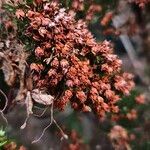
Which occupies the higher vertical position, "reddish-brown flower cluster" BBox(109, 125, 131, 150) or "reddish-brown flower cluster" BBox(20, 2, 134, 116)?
"reddish-brown flower cluster" BBox(20, 2, 134, 116)

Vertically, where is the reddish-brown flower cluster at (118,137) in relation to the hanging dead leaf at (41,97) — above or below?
below

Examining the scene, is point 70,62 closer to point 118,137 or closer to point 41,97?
point 41,97

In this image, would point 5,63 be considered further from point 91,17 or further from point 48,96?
point 91,17

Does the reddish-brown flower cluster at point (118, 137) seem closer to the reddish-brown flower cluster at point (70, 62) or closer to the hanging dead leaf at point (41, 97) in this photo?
the reddish-brown flower cluster at point (70, 62)

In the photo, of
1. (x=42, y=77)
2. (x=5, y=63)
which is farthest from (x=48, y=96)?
(x=5, y=63)

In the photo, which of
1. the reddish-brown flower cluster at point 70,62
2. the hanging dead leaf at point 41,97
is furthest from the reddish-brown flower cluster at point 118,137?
the hanging dead leaf at point 41,97

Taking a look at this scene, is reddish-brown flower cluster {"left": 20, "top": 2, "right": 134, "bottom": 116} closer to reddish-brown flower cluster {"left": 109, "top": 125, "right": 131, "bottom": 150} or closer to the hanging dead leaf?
the hanging dead leaf

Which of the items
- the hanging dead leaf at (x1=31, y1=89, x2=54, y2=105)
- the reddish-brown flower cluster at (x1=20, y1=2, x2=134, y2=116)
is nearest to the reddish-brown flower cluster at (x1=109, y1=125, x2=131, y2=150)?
the reddish-brown flower cluster at (x1=20, y1=2, x2=134, y2=116)
